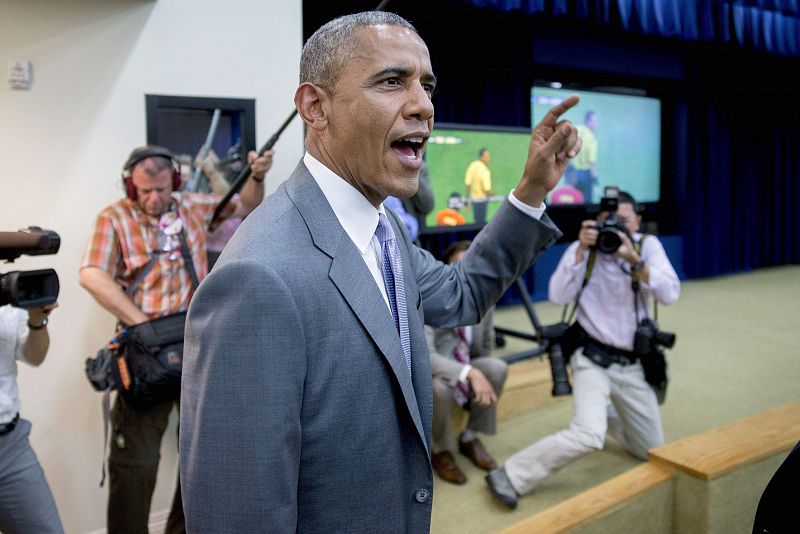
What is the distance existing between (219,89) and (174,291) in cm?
74

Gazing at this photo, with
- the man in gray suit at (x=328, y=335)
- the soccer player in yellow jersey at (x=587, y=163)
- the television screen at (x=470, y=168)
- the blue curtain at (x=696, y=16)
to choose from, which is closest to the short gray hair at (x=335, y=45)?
the man in gray suit at (x=328, y=335)

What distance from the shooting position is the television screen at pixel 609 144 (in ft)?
21.4

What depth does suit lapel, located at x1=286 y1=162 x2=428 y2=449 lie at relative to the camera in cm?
89

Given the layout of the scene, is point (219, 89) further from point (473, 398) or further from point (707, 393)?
point (707, 393)

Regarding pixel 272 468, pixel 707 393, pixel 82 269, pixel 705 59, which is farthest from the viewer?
pixel 705 59

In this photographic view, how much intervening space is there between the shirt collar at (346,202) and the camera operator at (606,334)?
1.83m

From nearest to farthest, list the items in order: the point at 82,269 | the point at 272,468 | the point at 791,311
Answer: the point at 272,468 → the point at 82,269 → the point at 791,311

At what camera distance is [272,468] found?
0.81 m

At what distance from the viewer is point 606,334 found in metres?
2.77

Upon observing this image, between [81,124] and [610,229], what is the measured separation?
77.0 inches

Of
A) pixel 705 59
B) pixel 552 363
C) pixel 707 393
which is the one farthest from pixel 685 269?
pixel 552 363

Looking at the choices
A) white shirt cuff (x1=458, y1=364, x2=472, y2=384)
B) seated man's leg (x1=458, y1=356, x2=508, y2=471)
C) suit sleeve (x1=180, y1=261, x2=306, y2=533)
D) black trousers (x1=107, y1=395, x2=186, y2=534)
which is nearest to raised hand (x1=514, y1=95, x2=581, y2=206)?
suit sleeve (x1=180, y1=261, x2=306, y2=533)

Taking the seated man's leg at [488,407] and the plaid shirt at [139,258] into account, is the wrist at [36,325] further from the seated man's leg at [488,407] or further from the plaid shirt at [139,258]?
the seated man's leg at [488,407]

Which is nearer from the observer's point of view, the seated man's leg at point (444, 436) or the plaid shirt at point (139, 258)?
the plaid shirt at point (139, 258)
